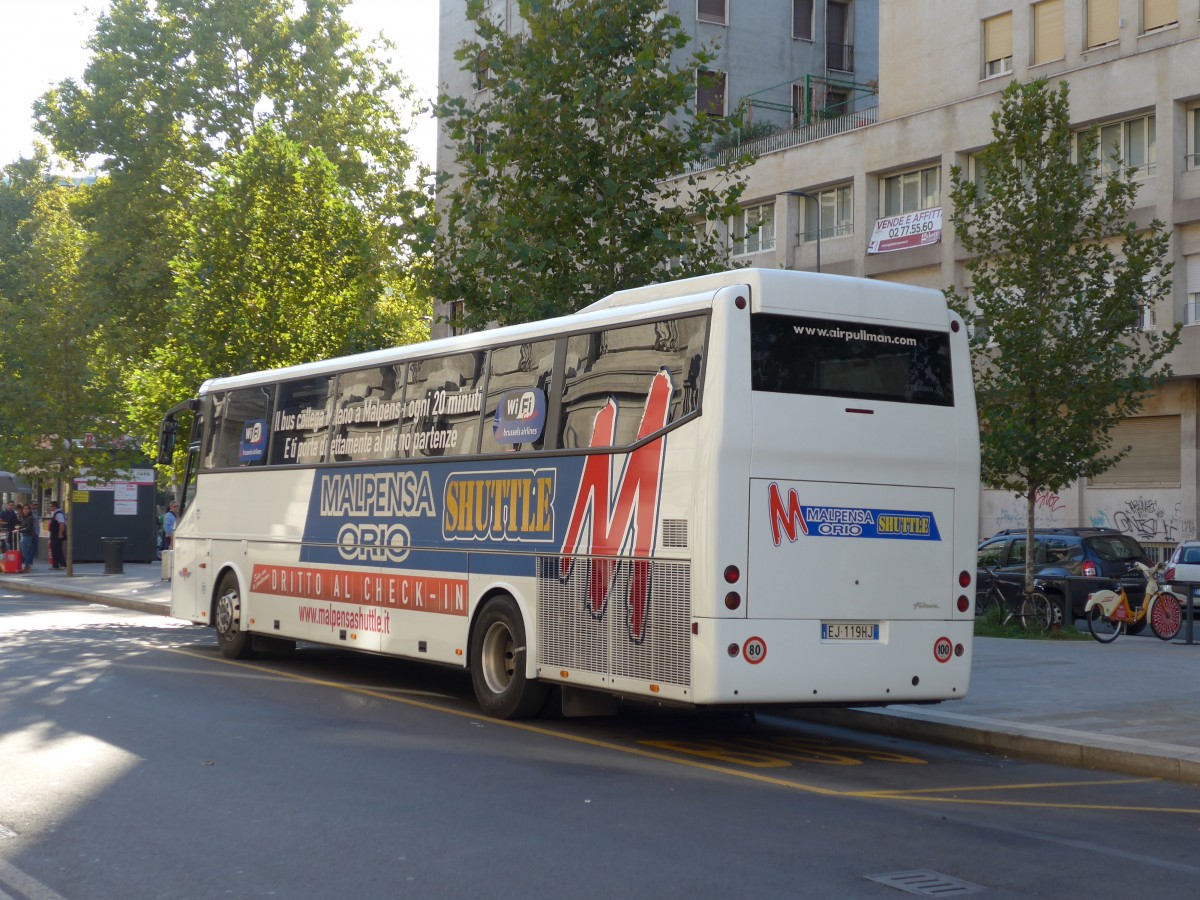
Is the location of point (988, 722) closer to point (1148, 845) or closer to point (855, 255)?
point (1148, 845)

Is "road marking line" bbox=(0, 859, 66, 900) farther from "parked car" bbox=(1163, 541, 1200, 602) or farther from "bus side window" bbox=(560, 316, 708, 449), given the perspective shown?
"parked car" bbox=(1163, 541, 1200, 602)

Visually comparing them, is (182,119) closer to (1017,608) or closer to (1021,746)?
(1017,608)

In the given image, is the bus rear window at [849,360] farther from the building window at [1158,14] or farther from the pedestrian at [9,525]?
the pedestrian at [9,525]

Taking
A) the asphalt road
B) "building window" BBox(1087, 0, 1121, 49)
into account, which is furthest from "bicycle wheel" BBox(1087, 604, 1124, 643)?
"building window" BBox(1087, 0, 1121, 49)

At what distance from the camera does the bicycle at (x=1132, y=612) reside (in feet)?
73.2

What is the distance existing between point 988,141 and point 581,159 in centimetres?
2180

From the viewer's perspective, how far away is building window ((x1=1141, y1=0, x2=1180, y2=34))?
120 feet

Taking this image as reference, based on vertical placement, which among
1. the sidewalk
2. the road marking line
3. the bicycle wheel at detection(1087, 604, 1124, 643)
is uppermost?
the bicycle wheel at detection(1087, 604, 1124, 643)

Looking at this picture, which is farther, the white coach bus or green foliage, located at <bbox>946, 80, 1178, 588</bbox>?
green foliage, located at <bbox>946, 80, 1178, 588</bbox>

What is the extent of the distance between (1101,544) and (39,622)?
58.4ft

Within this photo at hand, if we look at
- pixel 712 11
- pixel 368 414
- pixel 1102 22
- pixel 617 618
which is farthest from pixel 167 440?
pixel 712 11

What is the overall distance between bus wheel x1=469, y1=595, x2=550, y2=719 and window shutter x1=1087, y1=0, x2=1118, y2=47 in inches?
1205

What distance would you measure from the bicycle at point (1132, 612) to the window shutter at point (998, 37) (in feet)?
72.1

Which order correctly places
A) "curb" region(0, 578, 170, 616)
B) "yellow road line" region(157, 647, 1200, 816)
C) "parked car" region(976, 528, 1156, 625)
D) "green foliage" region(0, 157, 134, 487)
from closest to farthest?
"yellow road line" region(157, 647, 1200, 816) < "parked car" region(976, 528, 1156, 625) < "curb" region(0, 578, 170, 616) < "green foliage" region(0, 157, 134, 487)
